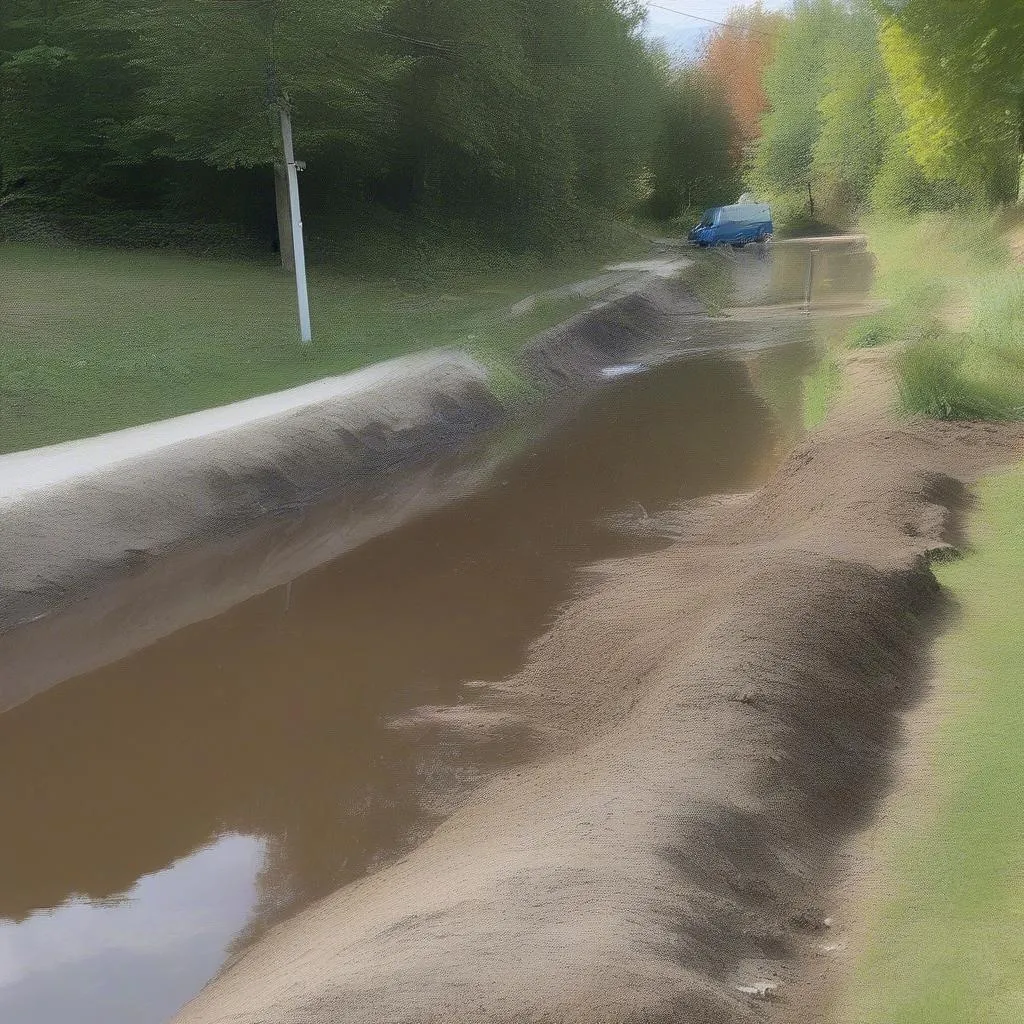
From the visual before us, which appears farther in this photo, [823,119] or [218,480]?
[823,119]

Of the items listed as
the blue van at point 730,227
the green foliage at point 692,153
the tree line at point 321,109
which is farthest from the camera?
the green foliage at point 692,153

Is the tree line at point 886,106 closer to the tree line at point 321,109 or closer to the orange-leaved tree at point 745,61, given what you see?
the orange-leaved tree at point 745,61

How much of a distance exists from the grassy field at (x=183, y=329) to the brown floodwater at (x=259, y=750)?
356cm

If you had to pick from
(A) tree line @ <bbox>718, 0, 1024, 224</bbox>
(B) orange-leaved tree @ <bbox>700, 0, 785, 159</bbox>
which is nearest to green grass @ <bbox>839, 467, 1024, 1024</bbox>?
(A) tree line @ <bbox>718, 0, 1024, 224</bbox>

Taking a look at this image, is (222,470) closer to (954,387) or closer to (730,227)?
(954,387)

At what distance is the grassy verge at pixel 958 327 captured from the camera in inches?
520

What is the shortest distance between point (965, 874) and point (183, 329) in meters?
15.3

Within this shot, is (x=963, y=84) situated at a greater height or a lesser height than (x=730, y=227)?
greater

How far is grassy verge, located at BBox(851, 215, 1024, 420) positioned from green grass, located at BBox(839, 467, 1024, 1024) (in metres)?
5.71

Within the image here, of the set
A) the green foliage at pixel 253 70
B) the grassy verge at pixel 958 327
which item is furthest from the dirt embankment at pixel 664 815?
the green foliage at pixel 253 70

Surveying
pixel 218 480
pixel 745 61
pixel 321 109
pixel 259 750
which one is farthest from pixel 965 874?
pixel 745 61

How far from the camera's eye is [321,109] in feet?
77.7

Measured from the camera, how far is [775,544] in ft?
31.3

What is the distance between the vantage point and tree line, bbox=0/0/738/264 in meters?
21.7
